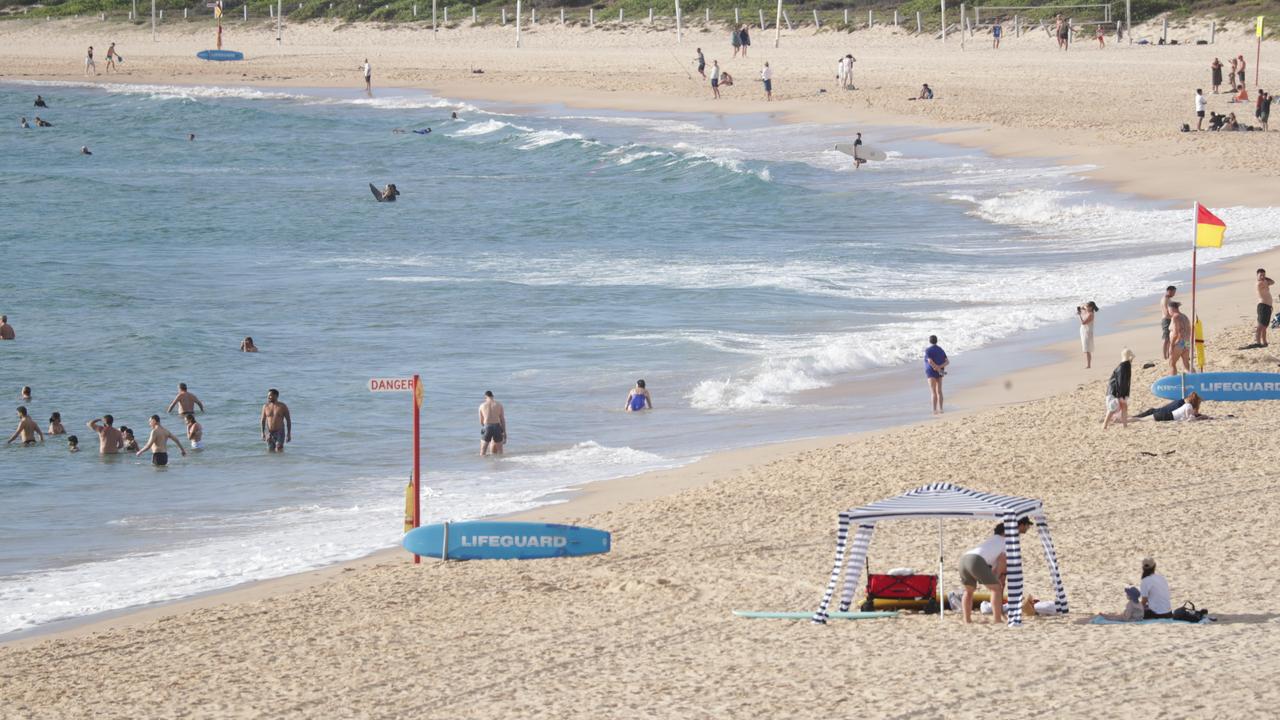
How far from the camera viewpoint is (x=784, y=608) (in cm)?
1203

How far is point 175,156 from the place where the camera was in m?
54.9

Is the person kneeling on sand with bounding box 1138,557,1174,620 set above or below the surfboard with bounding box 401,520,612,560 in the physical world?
above

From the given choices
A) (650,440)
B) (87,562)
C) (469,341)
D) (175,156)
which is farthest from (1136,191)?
(175,156)

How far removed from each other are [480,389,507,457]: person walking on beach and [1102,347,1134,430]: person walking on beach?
6.77 m

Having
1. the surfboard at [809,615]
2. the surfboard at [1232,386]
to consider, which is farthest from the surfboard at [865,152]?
the surfboard at [809,615]

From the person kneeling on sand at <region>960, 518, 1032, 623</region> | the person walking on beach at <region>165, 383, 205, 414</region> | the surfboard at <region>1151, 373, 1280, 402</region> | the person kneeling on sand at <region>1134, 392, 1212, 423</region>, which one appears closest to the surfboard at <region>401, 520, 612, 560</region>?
the person kneeling on sand at <region>960, 518, 1032, 623</region>

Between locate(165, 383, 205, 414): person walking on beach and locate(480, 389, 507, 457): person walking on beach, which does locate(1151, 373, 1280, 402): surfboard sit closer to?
locate(480, 389, 507, 457): person walking on beach

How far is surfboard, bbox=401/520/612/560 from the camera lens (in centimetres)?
→ 1392

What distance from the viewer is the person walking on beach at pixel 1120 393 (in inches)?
667

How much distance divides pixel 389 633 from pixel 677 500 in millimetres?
4549

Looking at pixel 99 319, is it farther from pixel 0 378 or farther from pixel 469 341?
pixel 469 341

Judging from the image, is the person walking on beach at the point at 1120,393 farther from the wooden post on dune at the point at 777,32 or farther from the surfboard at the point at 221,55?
the surfboard at the point at 221,55

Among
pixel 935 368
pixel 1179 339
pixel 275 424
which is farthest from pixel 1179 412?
pixel 275 424

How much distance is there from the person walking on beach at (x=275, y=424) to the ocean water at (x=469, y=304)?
0.63 ft
